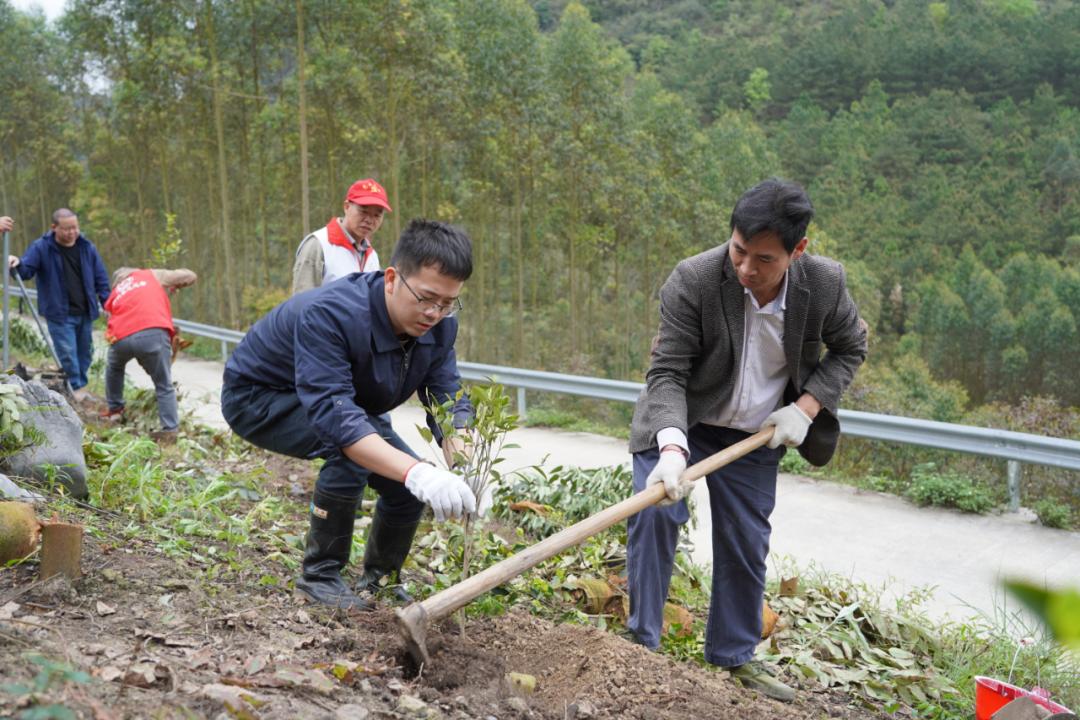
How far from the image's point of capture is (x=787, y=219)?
11.2ft

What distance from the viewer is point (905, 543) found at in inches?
259

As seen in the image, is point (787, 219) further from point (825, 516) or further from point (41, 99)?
point (41, 99)

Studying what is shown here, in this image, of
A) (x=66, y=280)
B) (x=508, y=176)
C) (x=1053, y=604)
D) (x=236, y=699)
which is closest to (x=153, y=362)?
(x=66, y=280)

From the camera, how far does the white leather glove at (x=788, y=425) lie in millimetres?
3871

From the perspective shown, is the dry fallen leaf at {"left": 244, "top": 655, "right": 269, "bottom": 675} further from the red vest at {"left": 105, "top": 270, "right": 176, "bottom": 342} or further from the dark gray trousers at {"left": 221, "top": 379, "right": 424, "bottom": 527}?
the red vest at {"left": 105, "top": 270, "right": 176, "bottom": 342}

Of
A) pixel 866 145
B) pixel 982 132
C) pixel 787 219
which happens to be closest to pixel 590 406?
pixel 787 219

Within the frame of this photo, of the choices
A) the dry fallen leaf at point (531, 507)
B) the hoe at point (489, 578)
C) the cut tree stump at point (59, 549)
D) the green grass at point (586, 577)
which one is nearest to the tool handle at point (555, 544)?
the hoe at point (489, 578)

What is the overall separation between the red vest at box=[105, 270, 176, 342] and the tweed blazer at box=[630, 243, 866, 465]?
4792mm

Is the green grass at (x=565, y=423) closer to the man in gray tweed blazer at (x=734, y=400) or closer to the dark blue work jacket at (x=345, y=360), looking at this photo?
the man in gray tweed blazer at (x=734, y=400)

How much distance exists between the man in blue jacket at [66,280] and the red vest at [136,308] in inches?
55.2

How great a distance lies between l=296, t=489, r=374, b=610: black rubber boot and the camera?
3889mm

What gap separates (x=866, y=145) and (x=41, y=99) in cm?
5511

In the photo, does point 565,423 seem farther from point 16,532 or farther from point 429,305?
point 16,532

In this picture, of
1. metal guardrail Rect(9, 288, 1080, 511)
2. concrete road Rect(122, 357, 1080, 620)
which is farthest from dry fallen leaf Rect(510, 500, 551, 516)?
metal guardrail Rect(9, 288, 1080, 511)
